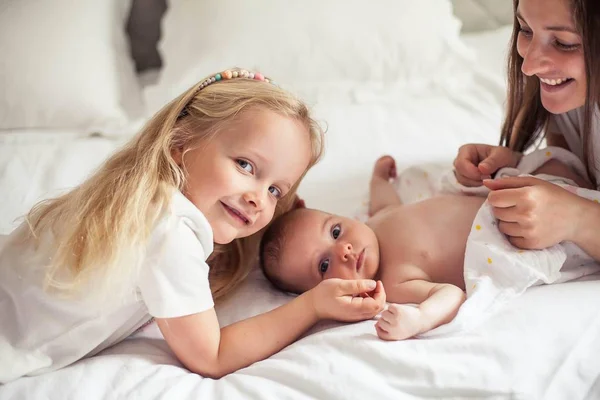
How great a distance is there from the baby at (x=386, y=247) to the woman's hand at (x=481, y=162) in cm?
6

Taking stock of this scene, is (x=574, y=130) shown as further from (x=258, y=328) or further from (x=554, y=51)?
(x=258, y=328)

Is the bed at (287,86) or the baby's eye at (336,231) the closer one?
the baby's eye at (336,231)

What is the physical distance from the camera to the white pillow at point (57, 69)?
1686mm

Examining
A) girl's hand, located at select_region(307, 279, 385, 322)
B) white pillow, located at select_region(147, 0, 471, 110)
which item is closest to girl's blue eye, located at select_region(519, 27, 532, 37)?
girl's hand, located at select_region(307, 279, 385, 322)

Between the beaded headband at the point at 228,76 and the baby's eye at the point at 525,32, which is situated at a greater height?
the baby's eye at the point at 525,32

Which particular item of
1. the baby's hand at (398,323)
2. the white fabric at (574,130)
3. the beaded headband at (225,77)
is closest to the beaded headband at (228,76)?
the beaded headband at (225,77)

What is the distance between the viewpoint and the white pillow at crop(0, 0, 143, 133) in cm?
169

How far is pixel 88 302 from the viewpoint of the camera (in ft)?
3.19

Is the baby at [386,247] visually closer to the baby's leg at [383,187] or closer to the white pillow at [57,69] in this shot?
the baby's leg at [383,187]

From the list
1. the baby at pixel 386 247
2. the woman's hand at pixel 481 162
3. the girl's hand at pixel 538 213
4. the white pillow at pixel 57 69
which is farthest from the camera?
the white pillow at pixel 57 69

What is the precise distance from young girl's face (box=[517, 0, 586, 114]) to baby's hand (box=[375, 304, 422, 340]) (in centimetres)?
43

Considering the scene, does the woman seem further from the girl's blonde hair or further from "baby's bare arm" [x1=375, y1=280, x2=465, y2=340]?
the girl's blonde hair

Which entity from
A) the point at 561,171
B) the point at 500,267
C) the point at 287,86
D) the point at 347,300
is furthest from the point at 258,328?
the point at 287,86

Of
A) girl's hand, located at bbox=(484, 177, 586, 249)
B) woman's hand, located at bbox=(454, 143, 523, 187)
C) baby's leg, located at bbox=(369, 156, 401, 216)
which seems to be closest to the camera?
girl's hand, located at bbox=(484, 177, 586, 249)
